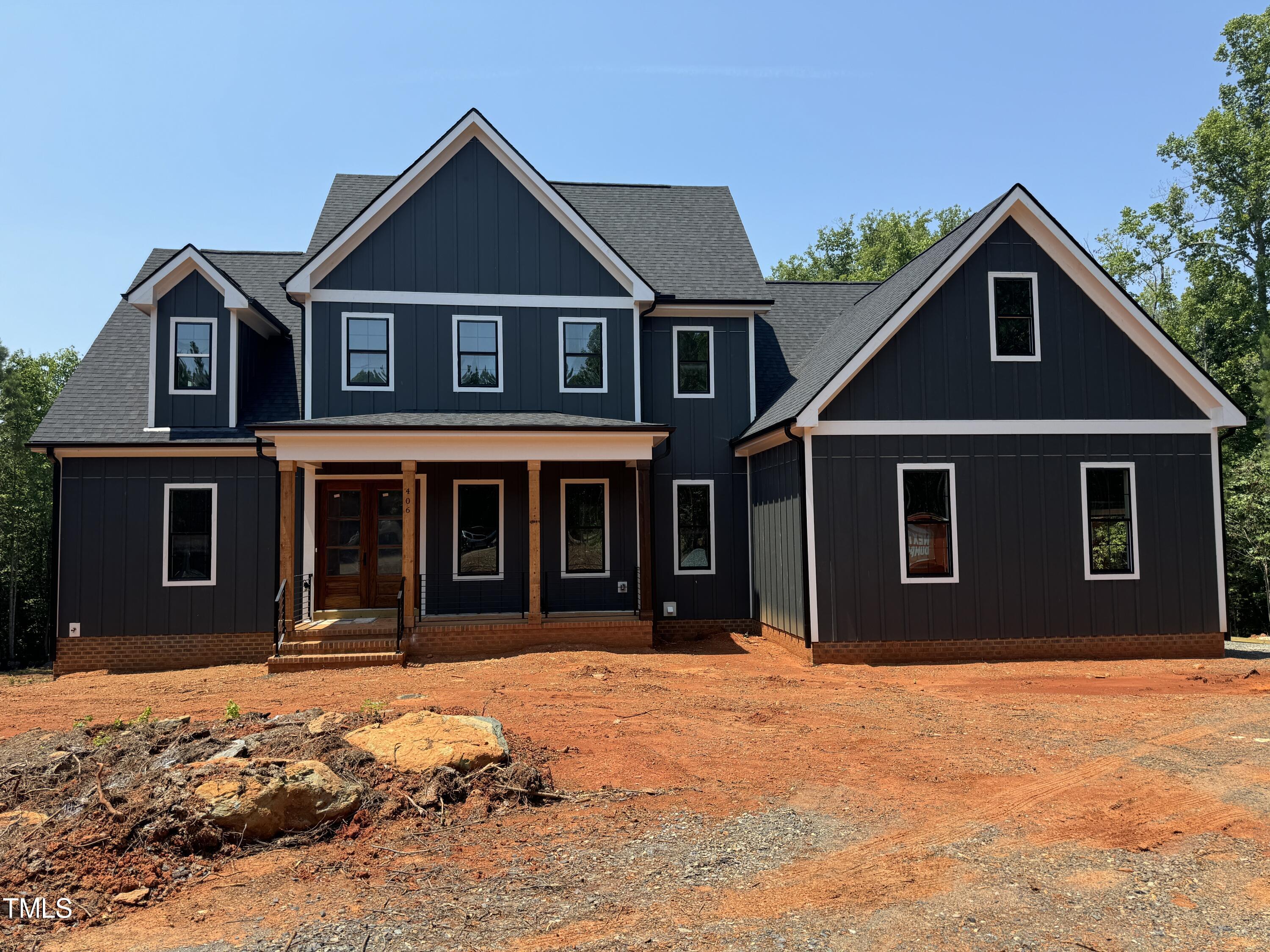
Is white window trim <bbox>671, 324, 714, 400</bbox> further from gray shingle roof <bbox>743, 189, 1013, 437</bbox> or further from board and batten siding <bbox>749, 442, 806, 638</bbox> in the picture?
board and batten siding <bbox>749, 442, 806, 638</bbox>

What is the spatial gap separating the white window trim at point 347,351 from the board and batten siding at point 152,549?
193cm

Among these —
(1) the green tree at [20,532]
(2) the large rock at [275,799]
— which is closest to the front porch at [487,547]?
(2) the large rock at [275,799]

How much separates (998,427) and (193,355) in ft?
44.7

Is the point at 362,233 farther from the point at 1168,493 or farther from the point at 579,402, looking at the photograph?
A: the point at 1168,493

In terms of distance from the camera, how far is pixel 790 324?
63.4 ft

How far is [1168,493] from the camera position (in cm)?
1402

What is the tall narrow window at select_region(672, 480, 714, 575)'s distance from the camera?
653 inches

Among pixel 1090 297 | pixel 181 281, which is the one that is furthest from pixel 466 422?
pixel 1090 297

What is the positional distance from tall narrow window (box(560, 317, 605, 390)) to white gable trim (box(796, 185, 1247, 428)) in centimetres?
463

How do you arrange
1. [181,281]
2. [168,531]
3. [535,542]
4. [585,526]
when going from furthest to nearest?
[585,526] → [181,281] → [168,531] → [535,542]

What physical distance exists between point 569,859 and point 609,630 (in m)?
9.02

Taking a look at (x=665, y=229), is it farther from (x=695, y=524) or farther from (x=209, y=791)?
(x=209, y=791)

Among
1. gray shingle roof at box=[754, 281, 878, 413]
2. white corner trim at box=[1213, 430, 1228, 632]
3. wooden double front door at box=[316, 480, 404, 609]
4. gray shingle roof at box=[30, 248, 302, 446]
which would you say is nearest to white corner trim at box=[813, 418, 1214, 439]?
white corner trim at box=[1213, 430, 1228, 632]

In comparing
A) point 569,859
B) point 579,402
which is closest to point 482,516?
point 579,402
